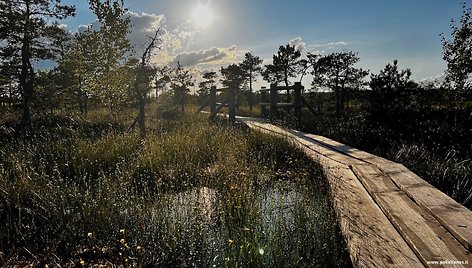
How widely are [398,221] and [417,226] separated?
13 cm

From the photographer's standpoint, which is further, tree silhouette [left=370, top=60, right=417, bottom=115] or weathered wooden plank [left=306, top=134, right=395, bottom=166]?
tree silhouette [left=370, top=60, right=417, bottom=115]

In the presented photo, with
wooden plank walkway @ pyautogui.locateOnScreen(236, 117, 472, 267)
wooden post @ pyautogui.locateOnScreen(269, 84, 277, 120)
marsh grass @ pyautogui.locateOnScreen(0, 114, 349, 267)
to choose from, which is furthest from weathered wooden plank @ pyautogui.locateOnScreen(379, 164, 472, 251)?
wooden post @ pyautogui.locateOnScreen(269, 84, 277, 120)

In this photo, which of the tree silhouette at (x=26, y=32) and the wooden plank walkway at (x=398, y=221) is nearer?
the wooden plank walkway at (x=398, y=221)

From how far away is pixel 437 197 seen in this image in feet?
9.02

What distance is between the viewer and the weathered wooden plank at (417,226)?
1807 mm

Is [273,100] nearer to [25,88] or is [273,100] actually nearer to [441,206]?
[441,206]

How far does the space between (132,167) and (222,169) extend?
1.43 m

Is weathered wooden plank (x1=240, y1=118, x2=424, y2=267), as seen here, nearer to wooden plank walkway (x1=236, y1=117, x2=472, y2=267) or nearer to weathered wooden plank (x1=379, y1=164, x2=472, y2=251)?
wooden plank walkway (x1=236, y1=117, x2=472, y2=267)

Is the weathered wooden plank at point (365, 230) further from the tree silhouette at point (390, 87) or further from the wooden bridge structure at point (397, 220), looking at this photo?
the tree silhouette at point (390, 87)

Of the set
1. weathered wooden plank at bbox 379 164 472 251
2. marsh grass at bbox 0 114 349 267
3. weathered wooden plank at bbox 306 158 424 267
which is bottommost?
marsh grass at bbox 0 114 349 267

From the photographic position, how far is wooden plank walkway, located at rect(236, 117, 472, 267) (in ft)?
5.91

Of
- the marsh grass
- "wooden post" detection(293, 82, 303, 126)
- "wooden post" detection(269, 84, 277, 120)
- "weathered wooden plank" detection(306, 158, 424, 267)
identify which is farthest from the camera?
"wooden post" detection(269, 84, 277, 120)

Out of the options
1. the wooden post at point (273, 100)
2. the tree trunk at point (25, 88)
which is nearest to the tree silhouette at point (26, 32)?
the tree trunk at point (25, 88)

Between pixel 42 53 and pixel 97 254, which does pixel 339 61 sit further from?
pixel 97 254
